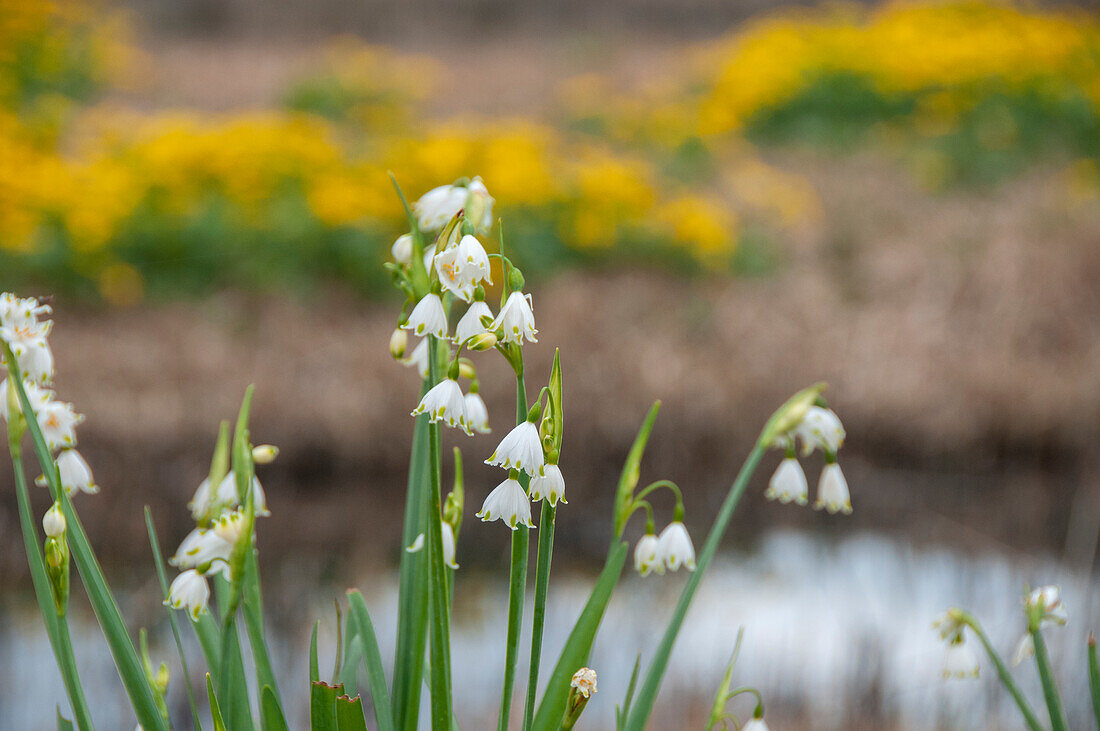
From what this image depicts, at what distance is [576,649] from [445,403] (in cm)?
29

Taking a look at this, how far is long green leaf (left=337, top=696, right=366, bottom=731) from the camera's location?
2.77ft

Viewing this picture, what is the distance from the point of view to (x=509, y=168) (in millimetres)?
4250

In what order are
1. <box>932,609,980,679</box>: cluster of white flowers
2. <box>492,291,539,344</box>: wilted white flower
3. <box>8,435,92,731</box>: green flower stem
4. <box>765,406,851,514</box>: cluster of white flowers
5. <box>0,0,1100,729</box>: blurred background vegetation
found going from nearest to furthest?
1. <box>492,291,539,344</box>: wilted white flower
2. <box>8,435,92,731</box>: green flower stem
3. <box>765,406,851,514</box>: cluster of white flowers
4. <box>932,609,980,679</box>: cluster of white flowers
5. <box>0,0,1100,729</box>: blurred background vegetation

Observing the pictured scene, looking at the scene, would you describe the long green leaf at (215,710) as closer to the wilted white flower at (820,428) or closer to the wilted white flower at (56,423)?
the wilted white flower at (56,423)

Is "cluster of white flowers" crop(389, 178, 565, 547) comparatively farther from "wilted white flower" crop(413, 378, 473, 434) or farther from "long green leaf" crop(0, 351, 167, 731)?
"long green leaf" crop(0, 351, 167, 731)

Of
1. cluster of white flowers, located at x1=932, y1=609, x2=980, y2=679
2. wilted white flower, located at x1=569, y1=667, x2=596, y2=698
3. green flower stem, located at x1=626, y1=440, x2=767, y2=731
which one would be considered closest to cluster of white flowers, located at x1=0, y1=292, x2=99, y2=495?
wilted white flower, located at x1=569, y1=667, x2=596, y2=698

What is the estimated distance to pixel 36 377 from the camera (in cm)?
87

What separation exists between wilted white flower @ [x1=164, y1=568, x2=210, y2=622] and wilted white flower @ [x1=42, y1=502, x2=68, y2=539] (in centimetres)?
11

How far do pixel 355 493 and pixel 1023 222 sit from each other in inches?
142

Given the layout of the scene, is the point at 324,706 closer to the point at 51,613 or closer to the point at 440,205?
the point at 51,613

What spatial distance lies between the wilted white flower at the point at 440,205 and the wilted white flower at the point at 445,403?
0.84 feet

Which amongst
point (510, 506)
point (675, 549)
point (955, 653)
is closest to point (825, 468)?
point (675, 549)

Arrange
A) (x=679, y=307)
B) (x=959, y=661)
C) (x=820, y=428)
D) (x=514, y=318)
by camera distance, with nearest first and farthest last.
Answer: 1. (x=514, y=318)
2. (x=820, y=428)
3. (x=959, y=661)
4. (x=679, y=307)

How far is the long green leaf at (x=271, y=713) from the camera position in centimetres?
85
